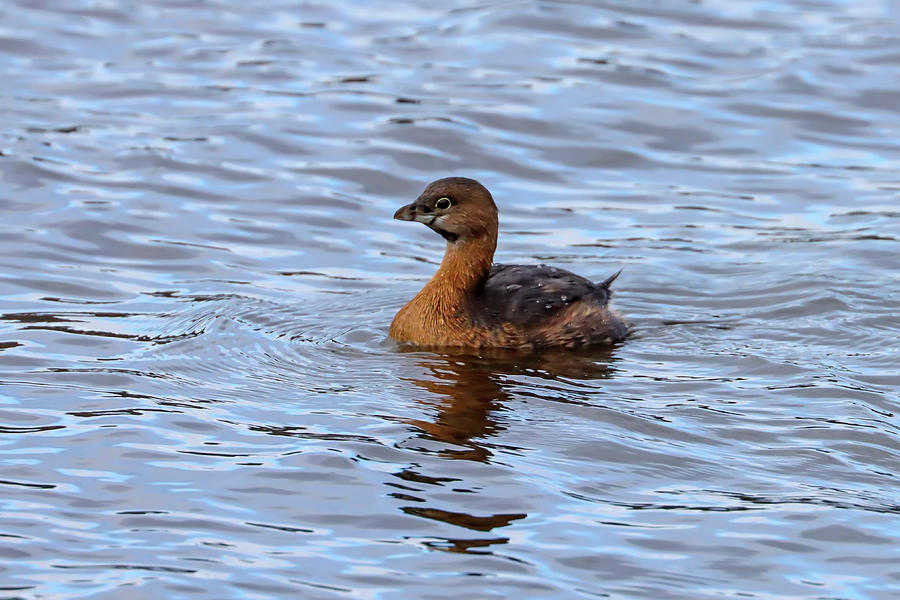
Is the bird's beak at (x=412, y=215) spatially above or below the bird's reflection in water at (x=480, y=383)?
above

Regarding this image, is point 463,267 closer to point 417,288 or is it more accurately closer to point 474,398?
point 417,288

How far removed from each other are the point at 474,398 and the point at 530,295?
59.5 inches

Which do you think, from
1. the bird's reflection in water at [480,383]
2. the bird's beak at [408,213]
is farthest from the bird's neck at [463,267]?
the bird's reflection in water at [480,383]

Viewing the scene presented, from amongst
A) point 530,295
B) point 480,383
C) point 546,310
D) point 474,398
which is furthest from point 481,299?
point 474,398

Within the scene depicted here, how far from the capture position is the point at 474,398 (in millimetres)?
8961

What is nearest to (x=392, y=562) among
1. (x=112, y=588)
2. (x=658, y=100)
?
(x=112, y=588)

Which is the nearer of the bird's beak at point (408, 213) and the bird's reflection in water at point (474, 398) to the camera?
the bird's reflection in water at point (474, 398)

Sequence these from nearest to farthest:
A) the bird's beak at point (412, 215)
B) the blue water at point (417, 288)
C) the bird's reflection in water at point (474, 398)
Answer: the blue water at point (417, 288) < the bird's reflection in water at point (474, 398) < the bird's beak at point (412, 215)

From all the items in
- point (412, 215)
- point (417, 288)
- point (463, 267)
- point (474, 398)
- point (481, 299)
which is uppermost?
point (412, 215)

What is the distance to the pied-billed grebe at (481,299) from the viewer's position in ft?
33.2

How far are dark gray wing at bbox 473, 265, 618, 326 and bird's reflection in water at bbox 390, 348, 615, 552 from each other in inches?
10.8

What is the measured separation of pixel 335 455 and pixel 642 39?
11.7 m

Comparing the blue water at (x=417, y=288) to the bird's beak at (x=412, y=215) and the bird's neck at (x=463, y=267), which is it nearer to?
the bird's neck at (x=463, y=267)

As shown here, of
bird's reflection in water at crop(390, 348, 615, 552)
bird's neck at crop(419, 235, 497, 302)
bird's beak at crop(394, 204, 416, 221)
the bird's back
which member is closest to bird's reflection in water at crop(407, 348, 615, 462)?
bird's reflection in water at crop(390, 348, 615, 552)
